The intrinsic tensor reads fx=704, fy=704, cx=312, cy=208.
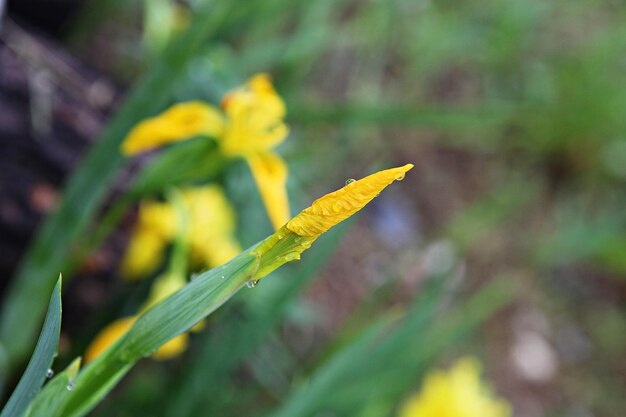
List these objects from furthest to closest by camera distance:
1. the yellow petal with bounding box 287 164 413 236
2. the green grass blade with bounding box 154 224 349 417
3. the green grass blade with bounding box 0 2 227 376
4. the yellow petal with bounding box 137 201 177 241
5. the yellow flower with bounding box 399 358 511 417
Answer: the yellow flower with bounding box 399 358 511 417 → the yellow petal with bounding box 137 201 177 241 → the green grass blade with bounding box 154 224 349 417 → the green grass blade with bounding box 0 2 227 376 → the yellow petal with bounding box 287 164 413 236

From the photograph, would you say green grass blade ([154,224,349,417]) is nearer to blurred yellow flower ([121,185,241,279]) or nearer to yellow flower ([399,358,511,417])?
blurred yellow flower ([121,185,241,279])

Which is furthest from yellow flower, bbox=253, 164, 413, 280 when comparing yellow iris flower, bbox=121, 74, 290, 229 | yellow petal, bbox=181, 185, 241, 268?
yellow petal, bbox=181, 185, 241, 268

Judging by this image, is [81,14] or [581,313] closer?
[81,14]

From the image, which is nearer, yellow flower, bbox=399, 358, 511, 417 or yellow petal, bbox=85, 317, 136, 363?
yellow petal, bbox=85, 317, 136, 363

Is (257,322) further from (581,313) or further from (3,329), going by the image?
(581,313)

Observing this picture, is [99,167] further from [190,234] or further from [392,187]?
[392,187]

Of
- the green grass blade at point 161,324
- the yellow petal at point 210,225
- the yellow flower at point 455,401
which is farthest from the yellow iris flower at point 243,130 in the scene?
the yellow flower at point 455,401

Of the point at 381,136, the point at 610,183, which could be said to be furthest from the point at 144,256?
the point at 610,183

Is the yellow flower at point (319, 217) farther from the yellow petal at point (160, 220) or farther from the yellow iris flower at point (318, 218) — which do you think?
the yellow petal at point (160, 220)
